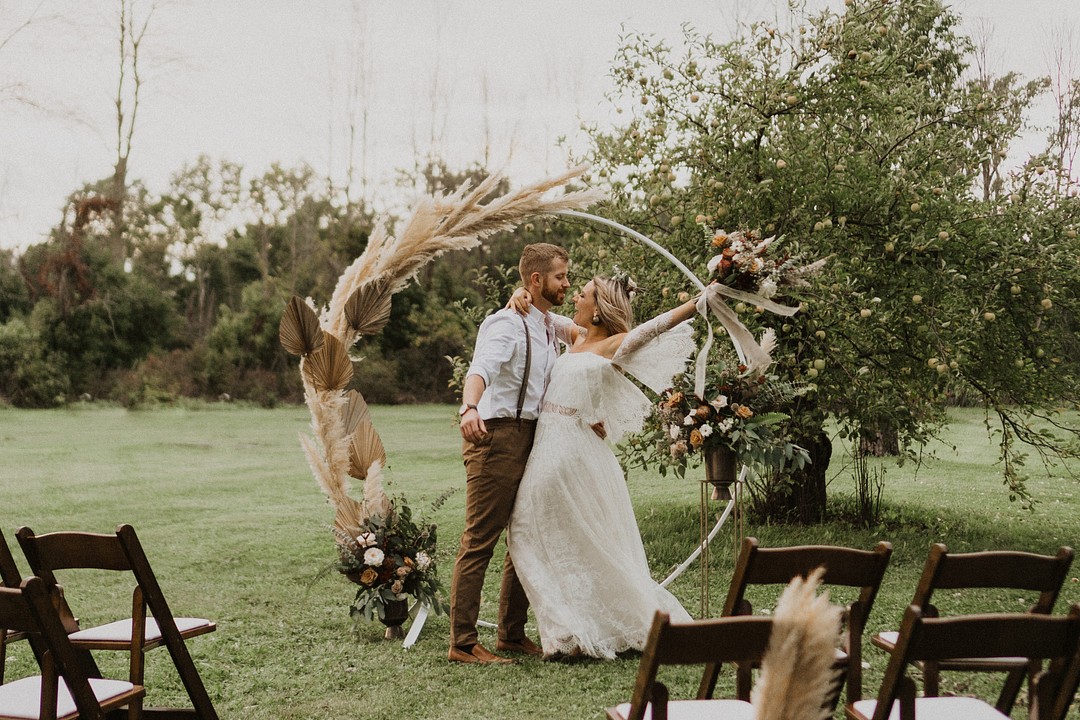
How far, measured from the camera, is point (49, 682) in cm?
292

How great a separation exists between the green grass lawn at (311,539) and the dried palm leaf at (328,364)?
83cm

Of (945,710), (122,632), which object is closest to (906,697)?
(945,710)

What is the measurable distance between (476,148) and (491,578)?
69.6 feet

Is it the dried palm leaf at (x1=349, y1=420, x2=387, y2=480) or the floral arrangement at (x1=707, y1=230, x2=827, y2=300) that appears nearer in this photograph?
the floral arrangement at (x1=707, y1=230, x2=827, y2=300)

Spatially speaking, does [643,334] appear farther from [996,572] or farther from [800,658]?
[800,658]

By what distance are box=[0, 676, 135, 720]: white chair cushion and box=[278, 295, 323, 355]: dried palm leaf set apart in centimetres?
263

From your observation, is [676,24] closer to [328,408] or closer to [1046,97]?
[328,408]

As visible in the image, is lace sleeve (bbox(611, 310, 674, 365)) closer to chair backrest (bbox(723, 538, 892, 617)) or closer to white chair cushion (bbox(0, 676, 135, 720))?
chair backrest (bbox(723, 538, 892, 617))

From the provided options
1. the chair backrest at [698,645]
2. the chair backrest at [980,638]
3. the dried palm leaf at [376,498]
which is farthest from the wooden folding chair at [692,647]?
the dried palm leaf at [376,498]

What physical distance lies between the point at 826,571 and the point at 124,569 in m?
2.40

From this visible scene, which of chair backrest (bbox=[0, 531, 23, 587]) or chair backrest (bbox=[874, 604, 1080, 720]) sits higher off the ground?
chair backrest (bbox=[874, 604, 1080, 720])

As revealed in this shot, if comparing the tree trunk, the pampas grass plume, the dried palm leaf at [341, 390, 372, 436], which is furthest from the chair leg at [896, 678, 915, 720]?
the tree trunk

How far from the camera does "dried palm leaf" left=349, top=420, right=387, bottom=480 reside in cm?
570

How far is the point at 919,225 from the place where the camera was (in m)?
8.03
